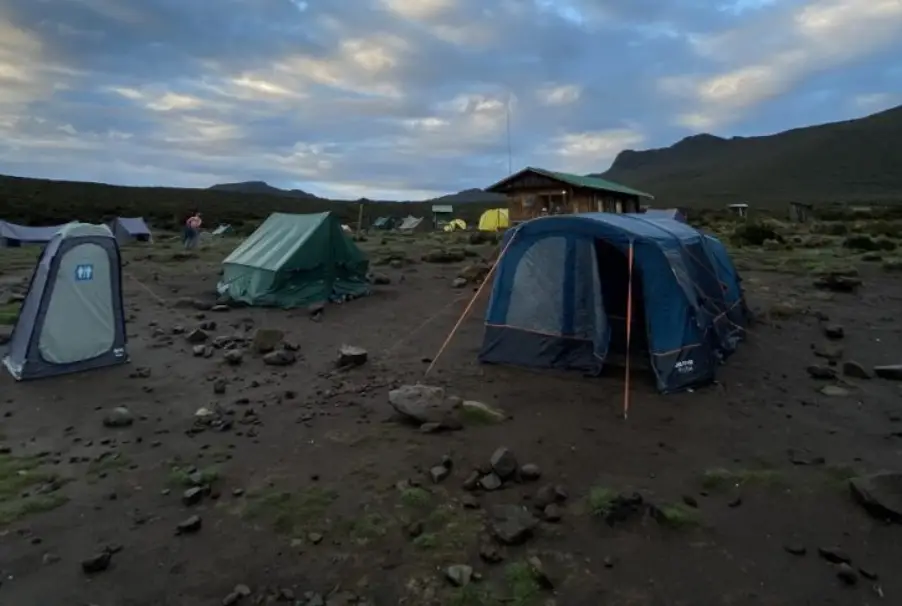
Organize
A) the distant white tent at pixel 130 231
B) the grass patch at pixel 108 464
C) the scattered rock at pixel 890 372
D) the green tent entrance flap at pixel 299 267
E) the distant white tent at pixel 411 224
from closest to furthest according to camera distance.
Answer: the grass patch at pixel 108 464 < the scattered rock at pixel 890 372 < the green tent entrance flap at pixel 299 267 < the distant white tent at pixel 130 231 < the distant white tent at pixel 411 224

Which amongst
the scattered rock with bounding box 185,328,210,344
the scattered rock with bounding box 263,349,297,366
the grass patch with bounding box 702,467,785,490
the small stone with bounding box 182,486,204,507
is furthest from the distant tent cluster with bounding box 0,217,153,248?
the grass patch with bounding box 702,467,785,490

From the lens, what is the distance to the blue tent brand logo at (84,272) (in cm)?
887

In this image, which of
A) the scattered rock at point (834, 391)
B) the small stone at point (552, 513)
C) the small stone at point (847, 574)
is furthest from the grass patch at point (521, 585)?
the scattered rock at point (834, 391)

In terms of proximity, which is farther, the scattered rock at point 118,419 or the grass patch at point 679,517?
the scattered rock at point 118,419

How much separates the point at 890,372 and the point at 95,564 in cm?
931

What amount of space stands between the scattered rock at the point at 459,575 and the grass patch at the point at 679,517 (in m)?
1.64

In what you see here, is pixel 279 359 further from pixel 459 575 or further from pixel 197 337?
pixel 459 575

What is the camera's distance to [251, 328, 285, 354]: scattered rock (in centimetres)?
988

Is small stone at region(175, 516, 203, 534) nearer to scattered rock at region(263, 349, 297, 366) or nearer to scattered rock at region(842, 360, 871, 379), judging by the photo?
scattered rock at region(263, 349, 297, 366)

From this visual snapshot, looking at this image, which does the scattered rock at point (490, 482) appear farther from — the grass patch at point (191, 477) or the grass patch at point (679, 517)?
the grass patch at point (191, 477)

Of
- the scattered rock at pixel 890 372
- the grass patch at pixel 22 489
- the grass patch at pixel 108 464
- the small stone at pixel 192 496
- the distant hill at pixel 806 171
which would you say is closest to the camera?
the grass patch at pixel 22 489

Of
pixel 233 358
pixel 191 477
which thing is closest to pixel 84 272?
pixel 233 358

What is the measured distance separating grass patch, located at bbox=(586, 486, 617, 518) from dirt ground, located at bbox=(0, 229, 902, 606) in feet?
0.06

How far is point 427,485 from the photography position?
5426mm
